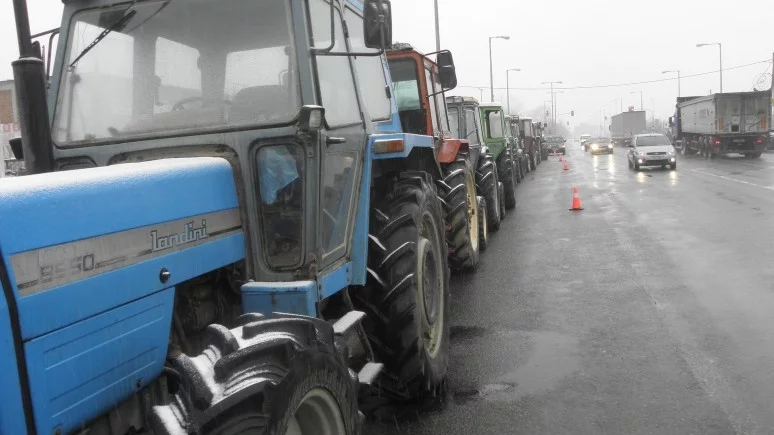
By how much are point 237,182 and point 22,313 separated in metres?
1.33

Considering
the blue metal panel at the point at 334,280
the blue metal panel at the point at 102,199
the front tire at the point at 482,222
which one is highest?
the blue metal panel at the point at 102,199

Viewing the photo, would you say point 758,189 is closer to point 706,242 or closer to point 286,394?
point 706,242

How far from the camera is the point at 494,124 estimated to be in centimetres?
1678

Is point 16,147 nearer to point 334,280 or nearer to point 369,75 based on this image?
point 334,280

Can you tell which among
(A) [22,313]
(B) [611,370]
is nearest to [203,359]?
(A) [22,313]

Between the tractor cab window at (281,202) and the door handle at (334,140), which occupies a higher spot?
the door handle at (334,140)

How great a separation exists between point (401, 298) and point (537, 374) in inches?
59.8

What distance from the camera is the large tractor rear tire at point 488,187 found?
1122cm

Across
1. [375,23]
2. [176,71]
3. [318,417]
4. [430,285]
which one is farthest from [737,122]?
[318,417]

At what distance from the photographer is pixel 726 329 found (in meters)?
5.77

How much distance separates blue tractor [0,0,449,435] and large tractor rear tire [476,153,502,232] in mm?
6560

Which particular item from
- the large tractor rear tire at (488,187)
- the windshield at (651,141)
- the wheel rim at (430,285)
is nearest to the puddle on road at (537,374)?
the wheel rim at (430,285)

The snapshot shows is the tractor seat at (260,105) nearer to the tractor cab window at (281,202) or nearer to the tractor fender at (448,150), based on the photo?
the tractor cab window at (281,202)

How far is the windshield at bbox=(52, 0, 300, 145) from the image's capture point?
129 inches
